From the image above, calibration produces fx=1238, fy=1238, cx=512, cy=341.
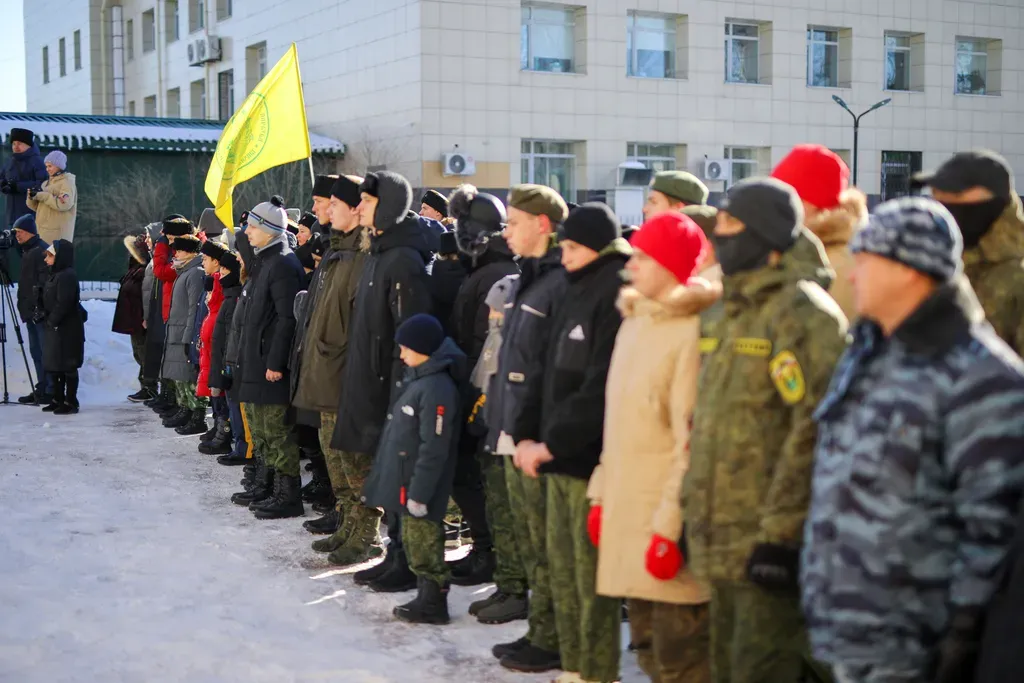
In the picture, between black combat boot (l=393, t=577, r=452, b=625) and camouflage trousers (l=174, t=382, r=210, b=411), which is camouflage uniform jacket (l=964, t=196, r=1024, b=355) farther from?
camouflage trousers (l=174, t=382, r=210, b=411)

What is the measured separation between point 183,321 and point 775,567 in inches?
379

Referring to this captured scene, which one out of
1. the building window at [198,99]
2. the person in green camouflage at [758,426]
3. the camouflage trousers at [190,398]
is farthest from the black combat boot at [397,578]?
the building window at [198,99]

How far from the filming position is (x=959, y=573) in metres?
2.85

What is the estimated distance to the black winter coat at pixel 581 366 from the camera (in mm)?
5008

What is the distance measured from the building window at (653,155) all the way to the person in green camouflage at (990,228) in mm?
28825

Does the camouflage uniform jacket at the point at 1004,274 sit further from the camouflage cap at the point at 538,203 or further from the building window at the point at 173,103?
the building window at the point at 173,103

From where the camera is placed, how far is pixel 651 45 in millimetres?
33594

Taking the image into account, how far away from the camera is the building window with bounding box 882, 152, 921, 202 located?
36.8 m

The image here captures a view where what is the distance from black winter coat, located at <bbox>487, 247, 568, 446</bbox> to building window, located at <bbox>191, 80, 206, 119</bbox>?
37.1 m

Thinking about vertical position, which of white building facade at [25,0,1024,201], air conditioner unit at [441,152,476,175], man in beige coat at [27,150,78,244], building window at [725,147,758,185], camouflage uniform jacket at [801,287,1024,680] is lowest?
camouflage uniform jacket at [801,287,1024,680]

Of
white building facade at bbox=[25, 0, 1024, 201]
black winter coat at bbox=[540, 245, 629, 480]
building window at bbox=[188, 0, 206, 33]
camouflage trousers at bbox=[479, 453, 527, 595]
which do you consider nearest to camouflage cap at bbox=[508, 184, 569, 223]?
black winter coat at bbox=[540, 245, 629, 480]

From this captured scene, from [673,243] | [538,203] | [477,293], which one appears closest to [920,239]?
[673,243]

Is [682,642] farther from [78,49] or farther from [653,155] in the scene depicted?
[78,49]

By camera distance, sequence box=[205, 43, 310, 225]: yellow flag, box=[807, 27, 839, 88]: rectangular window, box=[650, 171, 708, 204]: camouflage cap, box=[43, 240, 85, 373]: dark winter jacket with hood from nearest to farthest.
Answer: box=[650, 171, 708, 204]: camouflage cap
box=[205, 43, 310, 225]: yellow flag
box=[43, 240, 85, 373]: dark winter jacket with hood
box=[807, 27, 839, 88]: rectangular window
